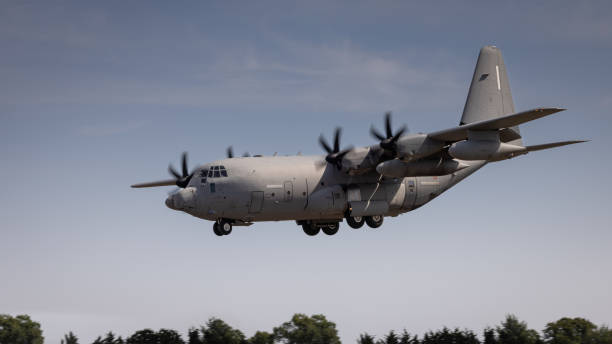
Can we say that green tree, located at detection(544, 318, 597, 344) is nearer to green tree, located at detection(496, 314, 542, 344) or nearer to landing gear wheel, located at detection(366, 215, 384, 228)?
green tree, located at detection(496, 314, 542, 344)

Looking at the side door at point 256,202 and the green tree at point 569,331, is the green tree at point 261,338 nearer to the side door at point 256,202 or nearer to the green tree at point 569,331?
the green tree at point 569,331

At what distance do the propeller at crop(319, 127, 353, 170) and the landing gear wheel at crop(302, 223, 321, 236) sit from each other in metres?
4.26

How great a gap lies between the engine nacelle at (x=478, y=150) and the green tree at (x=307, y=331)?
40.0m

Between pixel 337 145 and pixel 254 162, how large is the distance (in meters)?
4.61

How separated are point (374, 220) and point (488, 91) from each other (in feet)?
34.5

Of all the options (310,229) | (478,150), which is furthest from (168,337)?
(478,150)

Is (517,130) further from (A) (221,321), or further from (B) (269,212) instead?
(A) (221,321)

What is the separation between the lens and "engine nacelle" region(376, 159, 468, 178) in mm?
33500

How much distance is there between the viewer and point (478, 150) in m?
31.9

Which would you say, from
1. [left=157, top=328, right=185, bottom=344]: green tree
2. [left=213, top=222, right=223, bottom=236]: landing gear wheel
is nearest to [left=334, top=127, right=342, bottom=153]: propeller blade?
[left=213, top=222, right=223, bottom=236]: landing gear wheel

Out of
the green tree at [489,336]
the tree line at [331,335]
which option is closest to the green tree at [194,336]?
the tree line at [331,335]

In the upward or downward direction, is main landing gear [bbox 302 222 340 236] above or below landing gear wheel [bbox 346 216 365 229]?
above

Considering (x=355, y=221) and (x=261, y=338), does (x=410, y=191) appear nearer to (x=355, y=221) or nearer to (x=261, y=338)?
(x=355, y=221)

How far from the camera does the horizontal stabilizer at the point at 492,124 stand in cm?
2956
